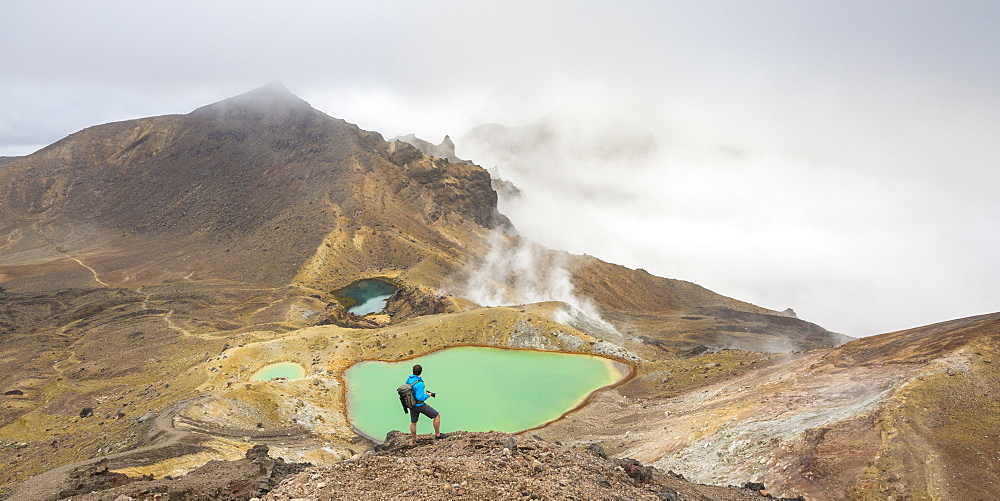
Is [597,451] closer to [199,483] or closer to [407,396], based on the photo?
[407,396]

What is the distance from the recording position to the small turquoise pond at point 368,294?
2889 inches

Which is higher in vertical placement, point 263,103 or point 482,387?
point 263,103

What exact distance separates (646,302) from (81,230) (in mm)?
125779

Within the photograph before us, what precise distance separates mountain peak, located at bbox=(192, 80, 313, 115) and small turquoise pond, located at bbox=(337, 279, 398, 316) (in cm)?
7057

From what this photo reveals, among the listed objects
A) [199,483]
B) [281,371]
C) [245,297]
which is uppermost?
[199,483]

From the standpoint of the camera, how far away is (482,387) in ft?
103

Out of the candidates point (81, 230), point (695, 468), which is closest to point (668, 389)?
point (695, 468)

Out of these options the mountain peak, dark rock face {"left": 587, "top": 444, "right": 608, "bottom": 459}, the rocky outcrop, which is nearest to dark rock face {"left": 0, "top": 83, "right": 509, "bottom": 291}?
the mountain peak

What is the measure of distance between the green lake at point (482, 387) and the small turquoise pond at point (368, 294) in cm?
3864

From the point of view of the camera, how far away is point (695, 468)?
17844 mm

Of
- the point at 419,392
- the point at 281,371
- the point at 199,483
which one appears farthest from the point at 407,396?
the point at 281,371

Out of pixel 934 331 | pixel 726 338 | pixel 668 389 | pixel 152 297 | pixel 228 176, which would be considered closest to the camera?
pixel 934 331

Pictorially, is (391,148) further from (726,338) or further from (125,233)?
(726,338)

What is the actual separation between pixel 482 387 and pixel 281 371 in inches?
606
